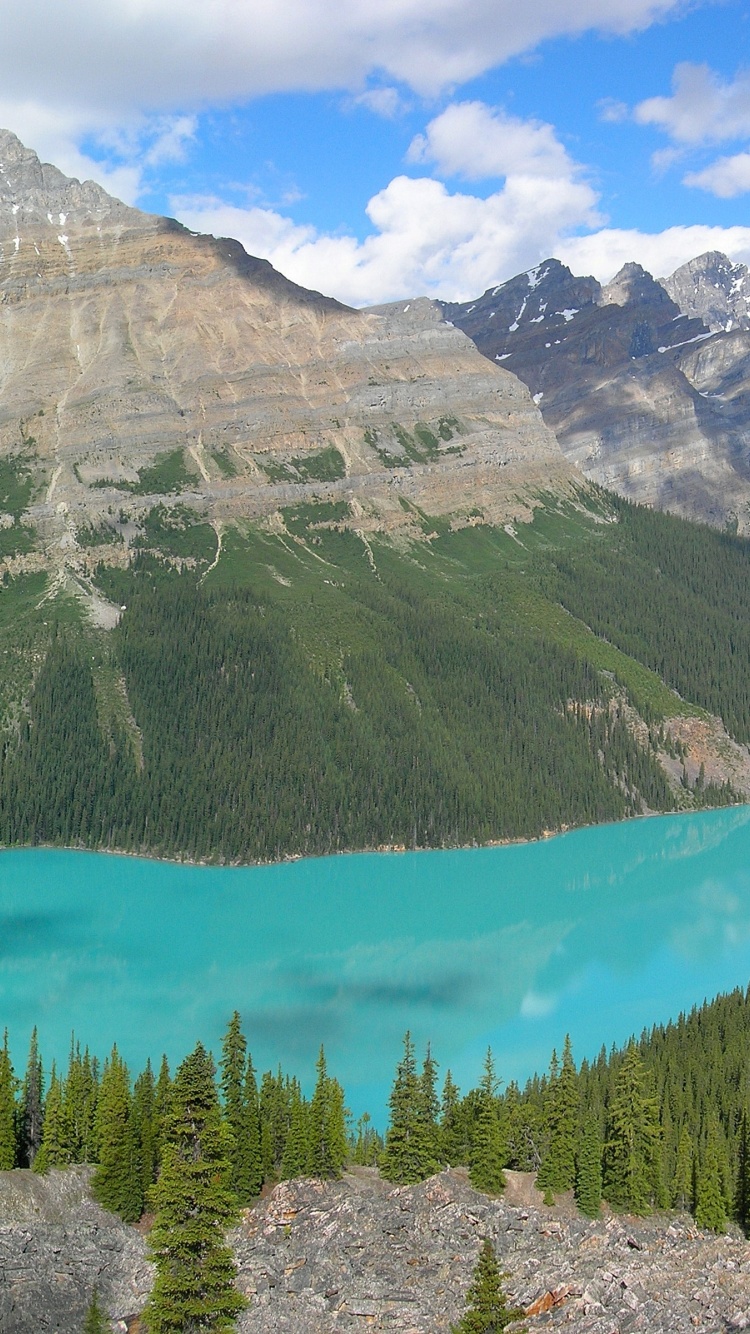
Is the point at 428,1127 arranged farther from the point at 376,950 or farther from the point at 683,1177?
the point at 376,950

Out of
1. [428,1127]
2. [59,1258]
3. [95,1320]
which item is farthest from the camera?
[428,1127]

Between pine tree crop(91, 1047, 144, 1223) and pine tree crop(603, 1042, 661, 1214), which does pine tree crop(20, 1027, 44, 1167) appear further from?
pine tree crop(603, 1042, 661, 1214)

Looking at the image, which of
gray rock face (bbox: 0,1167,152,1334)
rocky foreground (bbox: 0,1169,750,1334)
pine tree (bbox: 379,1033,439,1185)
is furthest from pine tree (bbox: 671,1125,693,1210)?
gray rock face (bbox: 0,1167,152,1334)

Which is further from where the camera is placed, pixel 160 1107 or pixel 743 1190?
pixel 160 1107

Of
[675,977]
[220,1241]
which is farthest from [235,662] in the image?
[220,1241]

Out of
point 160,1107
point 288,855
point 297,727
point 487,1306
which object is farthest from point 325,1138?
point 297,727

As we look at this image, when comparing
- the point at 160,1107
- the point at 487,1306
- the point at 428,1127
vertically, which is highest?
the point at 160,1107

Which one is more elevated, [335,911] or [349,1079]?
[335,911]

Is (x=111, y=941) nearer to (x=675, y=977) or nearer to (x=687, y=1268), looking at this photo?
(x=675, y=977)
